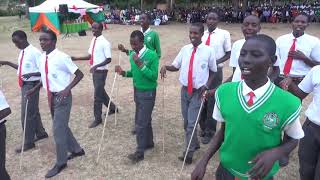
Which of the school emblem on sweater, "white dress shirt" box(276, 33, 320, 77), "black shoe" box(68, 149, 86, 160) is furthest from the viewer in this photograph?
"black shoe" box(68, 149, 86, 160)

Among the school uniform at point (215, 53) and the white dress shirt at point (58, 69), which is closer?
the white dress shirt at point (58, 69)

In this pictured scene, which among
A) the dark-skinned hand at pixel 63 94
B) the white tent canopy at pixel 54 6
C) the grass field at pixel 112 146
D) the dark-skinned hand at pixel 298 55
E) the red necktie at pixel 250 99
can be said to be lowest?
the grass field at pixel 112 146

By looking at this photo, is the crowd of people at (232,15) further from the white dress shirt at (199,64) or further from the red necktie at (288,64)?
the red necktie at (288,64)

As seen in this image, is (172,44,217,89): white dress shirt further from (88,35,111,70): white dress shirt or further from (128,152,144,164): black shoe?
(88,35,111,70): white dress shirt

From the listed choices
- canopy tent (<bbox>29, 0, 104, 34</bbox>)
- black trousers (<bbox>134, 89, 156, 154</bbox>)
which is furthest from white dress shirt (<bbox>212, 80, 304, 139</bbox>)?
canopy tent (<bbox>29, 0, 104, 34</bbox>)

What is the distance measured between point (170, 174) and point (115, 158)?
3.44 feet

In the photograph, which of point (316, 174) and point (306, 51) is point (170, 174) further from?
point (306, 51)

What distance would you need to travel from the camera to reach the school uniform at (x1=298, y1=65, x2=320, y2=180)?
363 centimetres

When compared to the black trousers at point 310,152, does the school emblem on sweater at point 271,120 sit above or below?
above

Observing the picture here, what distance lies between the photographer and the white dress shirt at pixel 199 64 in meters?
5.32

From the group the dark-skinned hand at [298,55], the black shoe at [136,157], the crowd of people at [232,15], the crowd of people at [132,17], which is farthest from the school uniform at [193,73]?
the crowd of people at [132,17]

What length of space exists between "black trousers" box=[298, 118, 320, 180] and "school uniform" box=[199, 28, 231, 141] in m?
2.49

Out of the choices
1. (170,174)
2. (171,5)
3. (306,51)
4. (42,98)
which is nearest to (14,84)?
(42,98)

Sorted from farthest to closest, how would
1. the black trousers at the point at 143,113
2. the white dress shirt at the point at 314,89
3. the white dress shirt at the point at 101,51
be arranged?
the white dress shirt at the point at 101,51 → the black trousers at the point at 143,113 → the white dress shirt at the point at 314,89
